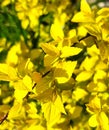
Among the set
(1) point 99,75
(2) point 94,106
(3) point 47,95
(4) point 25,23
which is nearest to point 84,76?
(1) point 99,75

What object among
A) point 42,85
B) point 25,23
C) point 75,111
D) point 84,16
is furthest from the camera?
point 25,23

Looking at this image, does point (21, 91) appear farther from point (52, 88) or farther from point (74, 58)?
point (74, 58)

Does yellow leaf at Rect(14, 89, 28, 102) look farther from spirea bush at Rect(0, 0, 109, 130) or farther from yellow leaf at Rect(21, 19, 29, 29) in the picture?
yellow leaf at Rect(21, 19, 29, 29)

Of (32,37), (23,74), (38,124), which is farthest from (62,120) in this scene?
(32,37)

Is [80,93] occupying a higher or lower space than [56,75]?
lower

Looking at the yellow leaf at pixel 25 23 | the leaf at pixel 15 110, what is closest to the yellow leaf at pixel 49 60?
the leaf at pixel 15 110

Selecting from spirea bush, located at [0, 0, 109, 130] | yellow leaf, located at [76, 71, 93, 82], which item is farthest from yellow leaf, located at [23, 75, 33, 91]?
yellow leaf, located at [76, 71, 93, 82]

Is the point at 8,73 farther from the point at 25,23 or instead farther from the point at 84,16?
the point at 25,23
